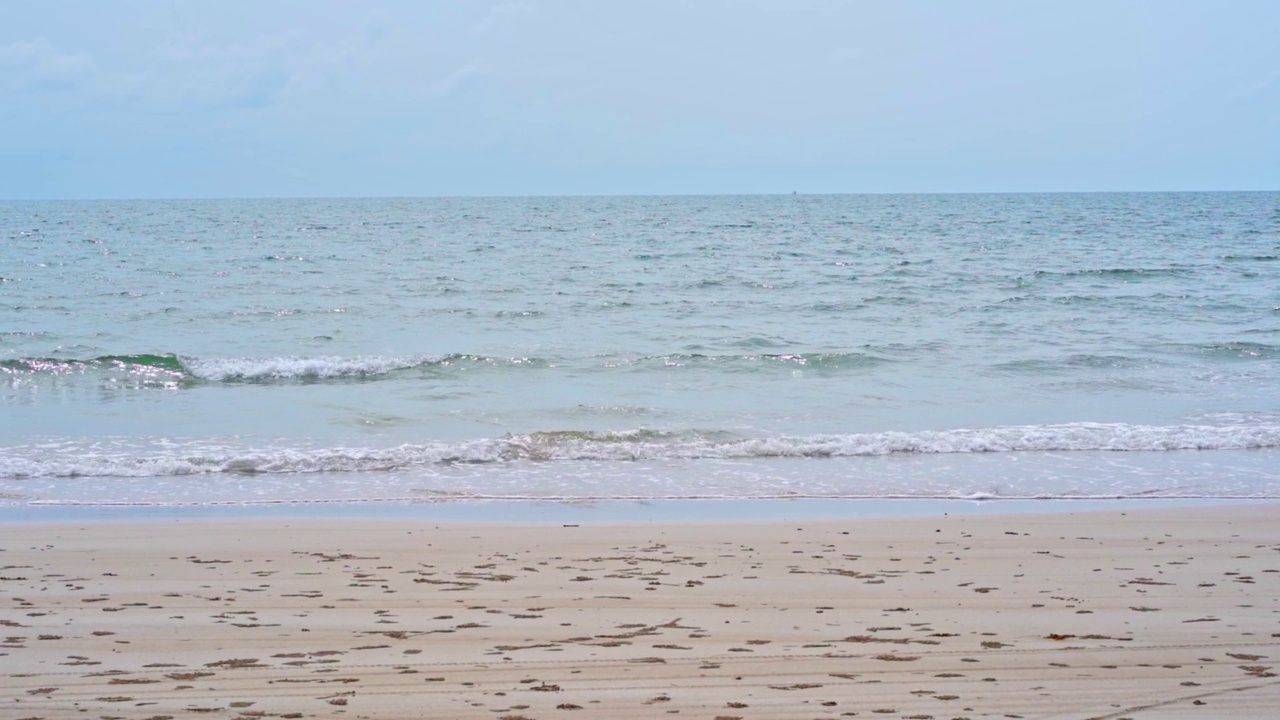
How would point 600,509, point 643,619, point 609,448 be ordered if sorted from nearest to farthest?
point 643,619 → point 600,509 → point 609,448

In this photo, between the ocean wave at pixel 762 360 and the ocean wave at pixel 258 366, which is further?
the ocean wave at pixel 762 360

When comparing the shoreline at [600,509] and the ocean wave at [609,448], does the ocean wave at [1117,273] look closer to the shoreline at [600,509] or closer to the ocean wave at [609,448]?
the ocean wave at [609,448]

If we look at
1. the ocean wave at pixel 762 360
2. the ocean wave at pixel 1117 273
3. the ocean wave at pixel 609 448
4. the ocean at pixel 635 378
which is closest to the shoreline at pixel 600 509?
the ocean at pixel 635 378

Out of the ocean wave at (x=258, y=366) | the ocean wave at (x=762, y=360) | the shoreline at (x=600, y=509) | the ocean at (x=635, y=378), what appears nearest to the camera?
the shoreline at (x=600, y=509)

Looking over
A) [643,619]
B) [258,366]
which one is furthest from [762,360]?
[643,619]

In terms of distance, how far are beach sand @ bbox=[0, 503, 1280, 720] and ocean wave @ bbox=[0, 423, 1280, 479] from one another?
2.49 meters

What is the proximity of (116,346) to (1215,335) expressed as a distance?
66.9 feet

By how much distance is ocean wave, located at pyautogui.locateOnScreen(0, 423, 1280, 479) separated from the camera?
34.2ft

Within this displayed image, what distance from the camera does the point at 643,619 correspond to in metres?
5.58

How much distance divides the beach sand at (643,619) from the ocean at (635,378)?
1.79 metres

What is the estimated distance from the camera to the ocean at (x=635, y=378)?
399 inches

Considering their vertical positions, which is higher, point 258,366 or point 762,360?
point 762,360

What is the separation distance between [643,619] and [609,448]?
5736 millimetres

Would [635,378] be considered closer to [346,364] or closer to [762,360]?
[762,360]
